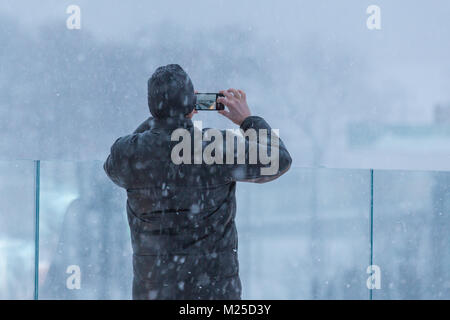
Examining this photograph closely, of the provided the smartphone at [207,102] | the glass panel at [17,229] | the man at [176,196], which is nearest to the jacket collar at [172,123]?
the man at [176,196]

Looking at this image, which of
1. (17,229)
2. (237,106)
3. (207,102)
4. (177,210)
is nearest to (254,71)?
(207,102)

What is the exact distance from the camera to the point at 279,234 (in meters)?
2.66

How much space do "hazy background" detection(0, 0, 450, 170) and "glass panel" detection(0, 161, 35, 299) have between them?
0.38 feet

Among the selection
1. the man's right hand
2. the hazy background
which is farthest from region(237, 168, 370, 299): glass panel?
the man's right hand

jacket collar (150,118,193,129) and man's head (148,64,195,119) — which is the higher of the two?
man's head (148,64,195,119)

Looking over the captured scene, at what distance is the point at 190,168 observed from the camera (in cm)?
148

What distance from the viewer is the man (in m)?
1.47

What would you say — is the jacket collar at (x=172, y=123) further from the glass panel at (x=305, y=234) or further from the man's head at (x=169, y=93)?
the glass panel at (x=305, y=234)

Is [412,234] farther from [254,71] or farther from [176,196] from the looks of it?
[176,196]

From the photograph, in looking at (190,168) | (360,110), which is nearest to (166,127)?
(190,168)

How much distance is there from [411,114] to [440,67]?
0.90 feet

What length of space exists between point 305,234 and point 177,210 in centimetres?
132

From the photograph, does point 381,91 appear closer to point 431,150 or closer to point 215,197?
point 431,150

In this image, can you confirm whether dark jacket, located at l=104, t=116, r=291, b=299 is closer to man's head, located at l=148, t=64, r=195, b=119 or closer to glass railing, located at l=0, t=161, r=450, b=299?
man's head, located at l=148, t=64, r=195, b=119
